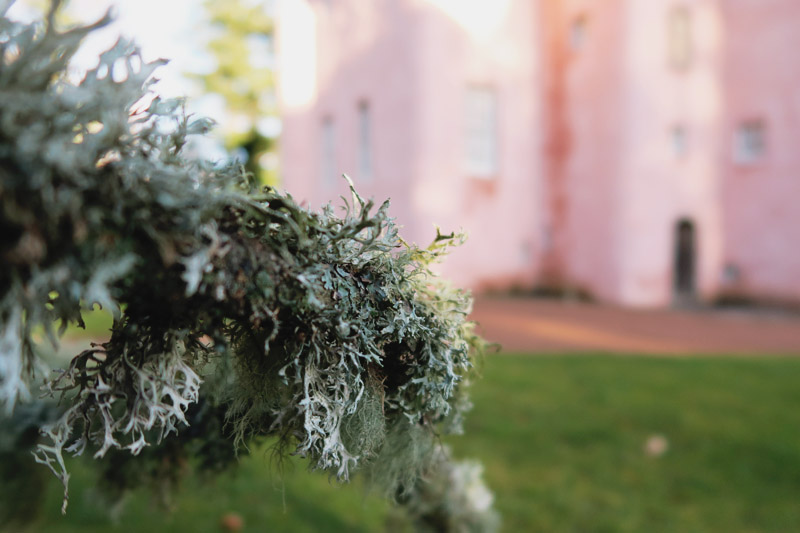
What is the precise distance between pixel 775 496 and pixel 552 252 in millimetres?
10284

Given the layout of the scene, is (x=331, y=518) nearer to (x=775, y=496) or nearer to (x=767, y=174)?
(x=775, y=496)

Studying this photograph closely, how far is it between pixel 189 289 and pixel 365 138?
41.6ft

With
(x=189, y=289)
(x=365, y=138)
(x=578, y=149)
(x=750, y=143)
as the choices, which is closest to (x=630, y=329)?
(x=578, y=149)

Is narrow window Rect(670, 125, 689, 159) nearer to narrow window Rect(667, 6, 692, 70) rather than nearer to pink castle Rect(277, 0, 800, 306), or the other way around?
pink castle Rect(277, 0, 800, 306)

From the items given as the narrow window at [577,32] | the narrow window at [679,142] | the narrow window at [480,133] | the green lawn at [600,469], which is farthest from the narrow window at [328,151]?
the green lawn at [600,469]

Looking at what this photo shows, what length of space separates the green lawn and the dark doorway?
321 inches

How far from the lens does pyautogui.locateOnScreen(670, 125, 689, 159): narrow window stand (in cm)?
1323

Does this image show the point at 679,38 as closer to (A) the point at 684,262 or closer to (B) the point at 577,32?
(B) the point at 577,32

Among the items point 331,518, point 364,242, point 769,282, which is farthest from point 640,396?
point 769,282

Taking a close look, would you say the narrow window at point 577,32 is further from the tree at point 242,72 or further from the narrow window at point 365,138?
the tree at point 242,72

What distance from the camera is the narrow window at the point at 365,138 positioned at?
499 inches

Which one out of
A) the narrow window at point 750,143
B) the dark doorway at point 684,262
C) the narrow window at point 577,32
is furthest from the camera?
the dark doorway at point 684,262

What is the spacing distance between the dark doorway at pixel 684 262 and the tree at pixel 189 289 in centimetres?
1451

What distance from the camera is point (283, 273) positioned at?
623 millimetres
